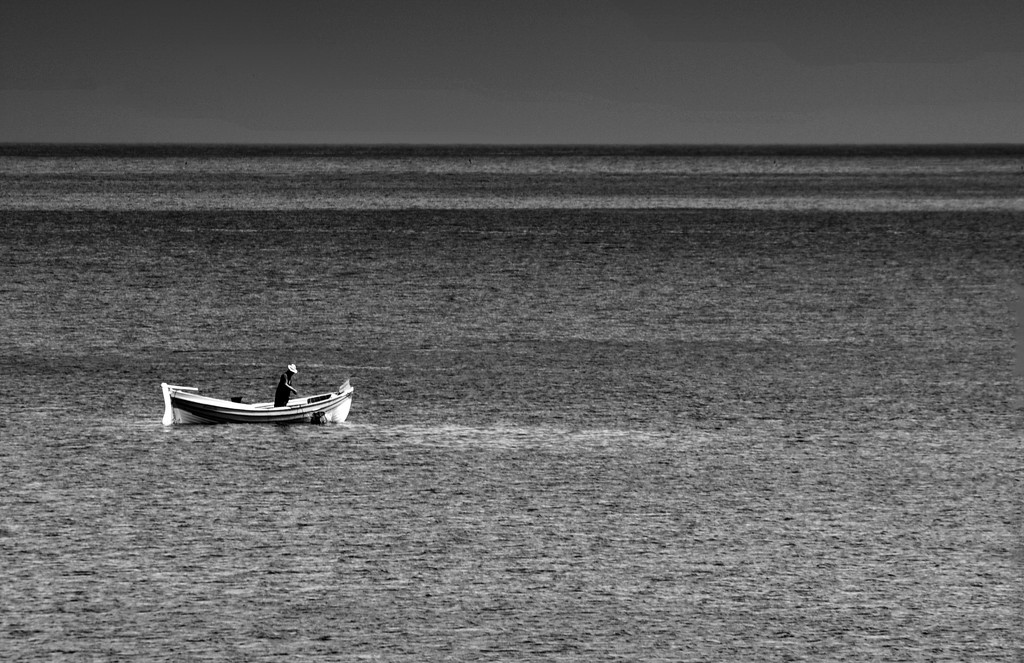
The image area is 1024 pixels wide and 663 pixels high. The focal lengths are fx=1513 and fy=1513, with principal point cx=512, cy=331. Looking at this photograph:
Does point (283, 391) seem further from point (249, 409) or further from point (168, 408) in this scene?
point (168, 408)

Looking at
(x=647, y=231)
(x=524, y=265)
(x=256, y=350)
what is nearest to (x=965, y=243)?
(x=647, y=231)

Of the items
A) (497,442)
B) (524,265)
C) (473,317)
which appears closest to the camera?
(497,442)

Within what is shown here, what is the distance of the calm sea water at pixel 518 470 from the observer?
23.1ft

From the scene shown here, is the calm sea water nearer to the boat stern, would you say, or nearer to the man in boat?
the boat stern

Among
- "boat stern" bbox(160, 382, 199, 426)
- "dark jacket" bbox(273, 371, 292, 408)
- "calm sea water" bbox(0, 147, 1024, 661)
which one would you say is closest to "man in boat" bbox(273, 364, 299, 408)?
"dark jacket" bbox(273, 371, 292, 408)

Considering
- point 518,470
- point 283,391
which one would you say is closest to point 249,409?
point 283,391

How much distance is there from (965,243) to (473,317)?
16302 millimetres

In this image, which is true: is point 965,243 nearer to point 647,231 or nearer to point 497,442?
point 647,231

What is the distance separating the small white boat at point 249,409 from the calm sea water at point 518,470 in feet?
0.46

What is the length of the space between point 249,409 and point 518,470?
251cm

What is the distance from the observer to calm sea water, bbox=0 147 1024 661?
703cm

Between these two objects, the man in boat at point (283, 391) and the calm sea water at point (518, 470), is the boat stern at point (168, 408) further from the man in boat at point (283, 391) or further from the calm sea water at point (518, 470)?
the man in boat at point (283, 391)

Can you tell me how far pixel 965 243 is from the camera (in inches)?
1238

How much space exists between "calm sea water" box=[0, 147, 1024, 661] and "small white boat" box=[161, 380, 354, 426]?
141mm
